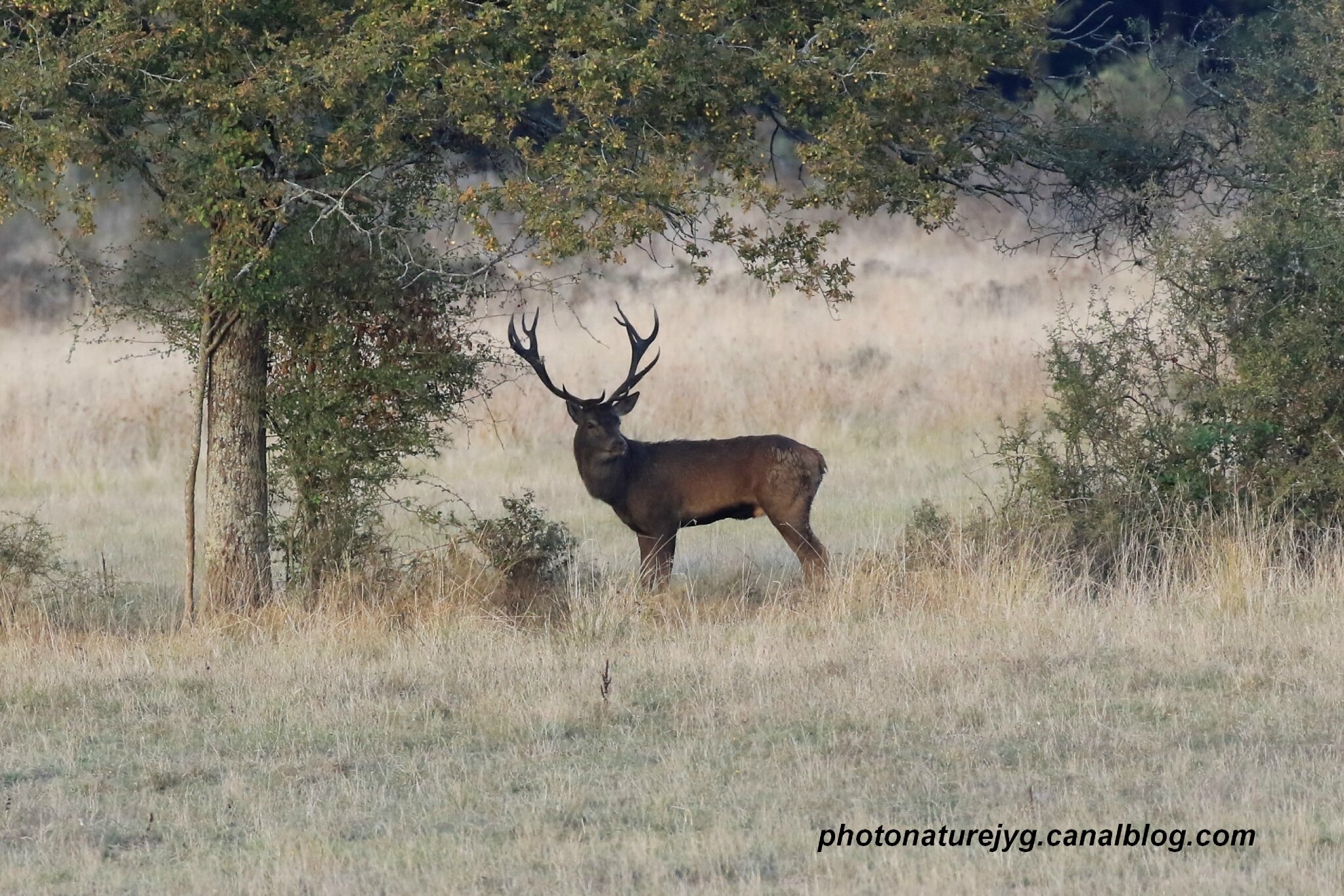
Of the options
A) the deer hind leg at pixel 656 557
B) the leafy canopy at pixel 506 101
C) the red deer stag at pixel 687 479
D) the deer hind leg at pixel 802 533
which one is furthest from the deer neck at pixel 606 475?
the leafy canopy at pixel 506 101

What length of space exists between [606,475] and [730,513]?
97 cm

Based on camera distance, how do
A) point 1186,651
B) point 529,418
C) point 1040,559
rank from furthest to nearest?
point 529,418 → point 1040,559 → point 1186,651

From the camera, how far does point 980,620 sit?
10.4m

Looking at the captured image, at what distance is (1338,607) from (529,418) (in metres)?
14.0

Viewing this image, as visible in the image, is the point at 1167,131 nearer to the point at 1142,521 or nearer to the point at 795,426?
the point at 1142,521

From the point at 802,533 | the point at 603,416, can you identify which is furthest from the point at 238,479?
the point at 802,533

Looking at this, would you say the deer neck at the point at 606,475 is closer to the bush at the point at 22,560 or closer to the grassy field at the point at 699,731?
the grassy field at the point at 699,731

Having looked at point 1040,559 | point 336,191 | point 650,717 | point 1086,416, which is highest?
point 336,191

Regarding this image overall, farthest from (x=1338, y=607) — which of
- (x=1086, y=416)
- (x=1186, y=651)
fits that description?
(x=1086, y=416)

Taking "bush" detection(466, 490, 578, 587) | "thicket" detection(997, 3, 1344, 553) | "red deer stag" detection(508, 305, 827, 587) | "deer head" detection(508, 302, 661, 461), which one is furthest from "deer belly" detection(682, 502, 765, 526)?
"thicket" detection(997, 3, 1344, 553)

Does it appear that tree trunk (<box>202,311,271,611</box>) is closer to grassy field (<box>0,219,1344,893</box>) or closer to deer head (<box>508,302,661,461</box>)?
grassy field (<box>0,219,1344,893</box>)

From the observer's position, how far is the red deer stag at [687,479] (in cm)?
1267

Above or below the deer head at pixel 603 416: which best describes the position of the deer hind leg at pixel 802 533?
below

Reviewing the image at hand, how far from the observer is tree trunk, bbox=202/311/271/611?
463 inches
